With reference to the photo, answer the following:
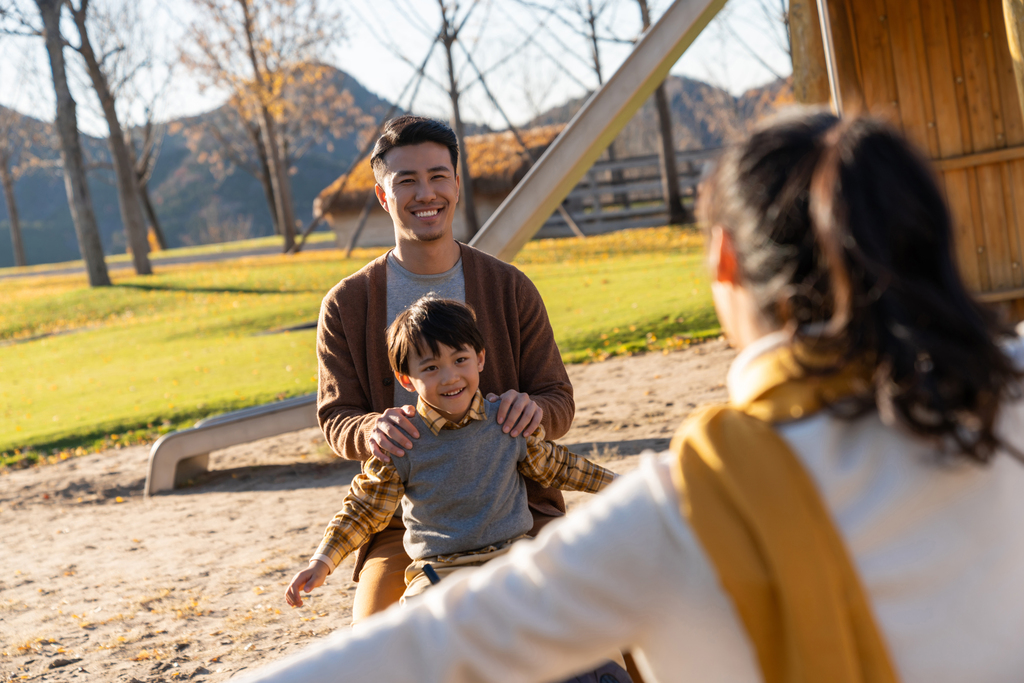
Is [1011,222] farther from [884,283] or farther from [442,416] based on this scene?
[884,283]

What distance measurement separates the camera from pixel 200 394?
1080cm

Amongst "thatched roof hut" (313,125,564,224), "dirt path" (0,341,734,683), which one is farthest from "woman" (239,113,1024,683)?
"thatched roof hut" (313,125,564,224)

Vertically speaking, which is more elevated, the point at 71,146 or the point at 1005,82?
the point at 71,146

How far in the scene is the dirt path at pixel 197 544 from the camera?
13.3 ft

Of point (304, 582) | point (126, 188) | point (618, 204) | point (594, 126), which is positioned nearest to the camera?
point (304, 582)

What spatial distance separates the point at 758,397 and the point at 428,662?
479 millimetres

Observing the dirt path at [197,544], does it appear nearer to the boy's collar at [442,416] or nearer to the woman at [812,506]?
the boy's collar at [442,416]

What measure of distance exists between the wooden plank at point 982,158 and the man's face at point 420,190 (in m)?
5.14

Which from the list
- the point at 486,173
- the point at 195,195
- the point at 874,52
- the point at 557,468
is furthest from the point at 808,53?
the point at 195,195

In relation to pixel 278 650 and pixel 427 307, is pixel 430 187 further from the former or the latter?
pixel 278 650

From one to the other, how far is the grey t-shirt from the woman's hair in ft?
6.59

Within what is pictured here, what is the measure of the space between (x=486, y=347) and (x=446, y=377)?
1.65ft

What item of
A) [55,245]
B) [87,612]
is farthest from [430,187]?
[55,245]

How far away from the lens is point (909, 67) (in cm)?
670
